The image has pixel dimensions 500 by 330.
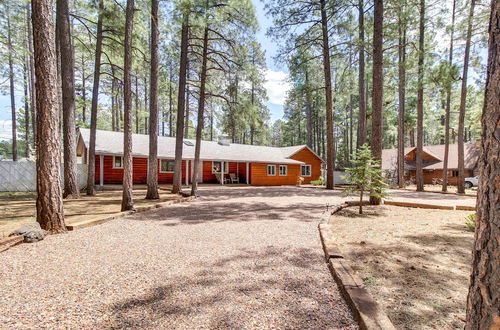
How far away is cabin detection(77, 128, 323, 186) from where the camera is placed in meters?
16.8

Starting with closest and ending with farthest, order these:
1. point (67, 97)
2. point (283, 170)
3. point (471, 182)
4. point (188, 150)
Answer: point (67, 97) < point (188, 150) < point (283, 170) < point (471, 182)

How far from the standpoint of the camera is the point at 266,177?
71.5ft

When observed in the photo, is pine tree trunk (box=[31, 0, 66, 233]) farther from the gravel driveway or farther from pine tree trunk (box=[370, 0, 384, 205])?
pine tree trunk (box=[370, 0, 384, 205])

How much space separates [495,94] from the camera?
52.9 inches

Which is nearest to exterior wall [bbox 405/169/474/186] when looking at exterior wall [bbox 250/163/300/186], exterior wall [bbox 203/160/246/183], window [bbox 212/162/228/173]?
exterior wall [bbox 250/163/300/186]

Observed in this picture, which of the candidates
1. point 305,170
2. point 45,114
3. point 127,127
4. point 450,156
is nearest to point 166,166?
point 127,127

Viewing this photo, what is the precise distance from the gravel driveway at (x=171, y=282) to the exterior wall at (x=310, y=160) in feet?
64.6

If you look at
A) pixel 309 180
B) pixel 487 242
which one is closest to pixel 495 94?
pixel 487 242

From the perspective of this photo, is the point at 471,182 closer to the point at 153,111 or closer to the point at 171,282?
the point at 153,111

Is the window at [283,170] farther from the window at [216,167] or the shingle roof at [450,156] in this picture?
the shingle roof at [450,156]

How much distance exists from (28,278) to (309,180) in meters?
23.6

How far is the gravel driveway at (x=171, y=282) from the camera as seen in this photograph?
216cm

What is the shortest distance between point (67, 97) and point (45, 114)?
6271 mm

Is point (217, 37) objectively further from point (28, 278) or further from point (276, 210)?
point (28, 278)
